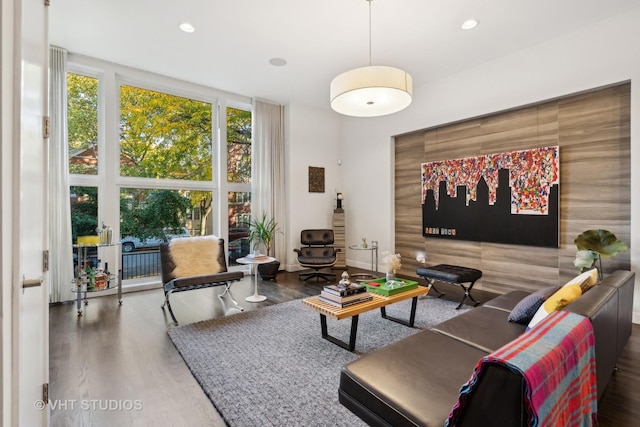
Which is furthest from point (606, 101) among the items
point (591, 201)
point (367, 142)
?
point (367, 142)

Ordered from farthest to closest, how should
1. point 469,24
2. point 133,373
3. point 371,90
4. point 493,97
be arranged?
1. point 493,97
2. point 469,24
3. point 371,90
4. point 133,373

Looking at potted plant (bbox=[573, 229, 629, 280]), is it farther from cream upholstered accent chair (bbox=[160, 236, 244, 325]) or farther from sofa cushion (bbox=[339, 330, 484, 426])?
cream upholstered accent chair (bbox=[160, 236, 244, 325])

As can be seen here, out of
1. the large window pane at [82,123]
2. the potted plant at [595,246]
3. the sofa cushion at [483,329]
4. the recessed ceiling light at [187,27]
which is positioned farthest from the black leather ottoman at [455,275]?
the large window pane at [82,123]

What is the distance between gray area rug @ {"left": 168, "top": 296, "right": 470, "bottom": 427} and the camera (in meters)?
1.89

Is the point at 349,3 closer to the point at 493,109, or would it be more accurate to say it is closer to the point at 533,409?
the point at 493,109

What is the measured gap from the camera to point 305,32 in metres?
3.65

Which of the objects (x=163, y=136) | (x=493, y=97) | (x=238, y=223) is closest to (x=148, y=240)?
(x=238, y=223)

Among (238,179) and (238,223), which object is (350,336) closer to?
(238,223)

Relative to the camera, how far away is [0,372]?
2.77 feet

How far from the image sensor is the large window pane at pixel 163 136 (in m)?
4.73

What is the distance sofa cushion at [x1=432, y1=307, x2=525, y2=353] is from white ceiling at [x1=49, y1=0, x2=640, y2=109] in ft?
9.81

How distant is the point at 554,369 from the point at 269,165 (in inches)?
211

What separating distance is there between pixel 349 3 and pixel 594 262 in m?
3.78

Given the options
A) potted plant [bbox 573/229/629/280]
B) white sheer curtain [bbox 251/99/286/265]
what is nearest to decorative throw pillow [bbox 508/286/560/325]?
potted plant [bbox 573/229/629/280]
